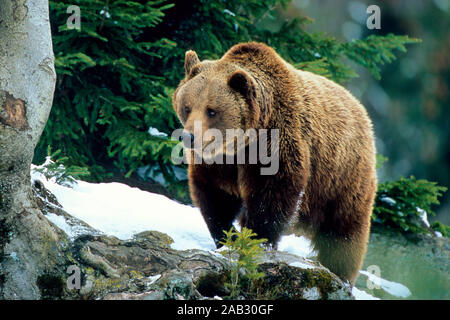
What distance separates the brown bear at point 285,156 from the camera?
144 inches

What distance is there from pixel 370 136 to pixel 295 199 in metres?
1.24

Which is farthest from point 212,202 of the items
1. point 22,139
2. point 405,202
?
point 405,202

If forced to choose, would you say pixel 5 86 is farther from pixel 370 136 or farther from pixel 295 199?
→ pixel 370 136

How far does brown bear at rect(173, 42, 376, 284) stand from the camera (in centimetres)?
365

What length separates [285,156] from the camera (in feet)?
12.0

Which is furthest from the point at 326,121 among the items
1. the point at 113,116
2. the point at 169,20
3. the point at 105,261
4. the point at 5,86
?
the point at 169,20

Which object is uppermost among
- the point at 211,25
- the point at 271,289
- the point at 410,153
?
the point at 211,25

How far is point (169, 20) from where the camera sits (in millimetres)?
6797

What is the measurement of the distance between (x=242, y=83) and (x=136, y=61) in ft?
10.4
